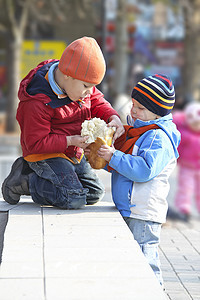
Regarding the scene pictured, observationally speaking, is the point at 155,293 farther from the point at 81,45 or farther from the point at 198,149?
the point at 198,149

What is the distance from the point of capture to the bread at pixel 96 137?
4.18 meters

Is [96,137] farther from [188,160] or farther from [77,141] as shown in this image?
[188,160]

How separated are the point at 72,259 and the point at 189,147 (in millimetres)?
5110

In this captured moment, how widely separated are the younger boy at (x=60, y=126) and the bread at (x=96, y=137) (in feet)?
0.22

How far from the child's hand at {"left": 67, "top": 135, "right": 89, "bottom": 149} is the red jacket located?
0.12ft

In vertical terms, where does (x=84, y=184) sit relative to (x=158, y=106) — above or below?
below

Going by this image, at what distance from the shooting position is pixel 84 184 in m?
4.73

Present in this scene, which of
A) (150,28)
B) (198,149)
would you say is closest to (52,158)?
(198,149)

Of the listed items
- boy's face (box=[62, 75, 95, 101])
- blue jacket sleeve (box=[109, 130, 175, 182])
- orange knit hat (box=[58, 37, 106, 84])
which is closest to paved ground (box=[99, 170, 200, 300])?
blue jacket sleeve (box=[109, 130, 175, 182])

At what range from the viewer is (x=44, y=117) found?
4266 mm

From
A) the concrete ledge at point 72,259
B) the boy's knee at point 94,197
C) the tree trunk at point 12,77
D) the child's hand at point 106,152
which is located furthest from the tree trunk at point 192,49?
the concrete ledge at point 72,259

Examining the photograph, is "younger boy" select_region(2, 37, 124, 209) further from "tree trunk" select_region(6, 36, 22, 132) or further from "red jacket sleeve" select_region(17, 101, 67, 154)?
"tree trunk" select_region(6, 36, 22, 132)

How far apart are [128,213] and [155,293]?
1.44 metres

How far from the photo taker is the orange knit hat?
13.6 feet
